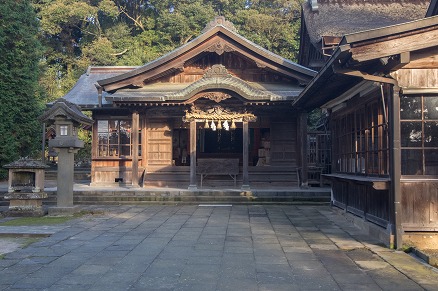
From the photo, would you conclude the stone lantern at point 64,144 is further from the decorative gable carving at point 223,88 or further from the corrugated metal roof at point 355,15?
the corrugated metal roof at point 355,15

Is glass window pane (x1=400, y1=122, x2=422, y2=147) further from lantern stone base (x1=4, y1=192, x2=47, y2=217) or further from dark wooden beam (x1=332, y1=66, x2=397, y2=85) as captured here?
lantern stone base (x1=4, y1=192, x2=47, y2=217)

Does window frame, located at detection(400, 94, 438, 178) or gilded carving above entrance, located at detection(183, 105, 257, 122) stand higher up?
gilded carving above entrance, located at detection(183, 105, 257, 122)

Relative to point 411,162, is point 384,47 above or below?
above

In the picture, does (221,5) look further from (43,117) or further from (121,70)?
(43,117)

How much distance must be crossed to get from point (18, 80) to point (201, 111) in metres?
14.0

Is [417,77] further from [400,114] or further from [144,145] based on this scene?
[144,145]

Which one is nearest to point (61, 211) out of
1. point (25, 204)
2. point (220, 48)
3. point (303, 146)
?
point (25, 204)

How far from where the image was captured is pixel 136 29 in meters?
40.8

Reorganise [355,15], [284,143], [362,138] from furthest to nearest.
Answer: [355,15] < [284,143] < [362,138]

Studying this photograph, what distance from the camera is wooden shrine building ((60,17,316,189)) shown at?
15242mm

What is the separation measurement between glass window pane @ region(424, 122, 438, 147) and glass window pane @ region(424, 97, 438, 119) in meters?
0.15

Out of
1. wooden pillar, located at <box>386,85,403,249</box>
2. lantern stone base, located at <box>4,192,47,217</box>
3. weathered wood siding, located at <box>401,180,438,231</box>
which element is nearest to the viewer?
wooden pillar, located at <box>386,85,403,249</box>

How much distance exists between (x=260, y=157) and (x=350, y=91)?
8729mm

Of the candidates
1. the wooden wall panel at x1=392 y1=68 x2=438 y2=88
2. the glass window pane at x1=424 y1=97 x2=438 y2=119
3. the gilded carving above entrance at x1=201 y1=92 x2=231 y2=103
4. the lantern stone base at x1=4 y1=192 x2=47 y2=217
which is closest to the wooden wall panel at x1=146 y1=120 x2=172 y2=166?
the gilded carving above entrance at x1=201 y1=92 x2=231 y2=103
